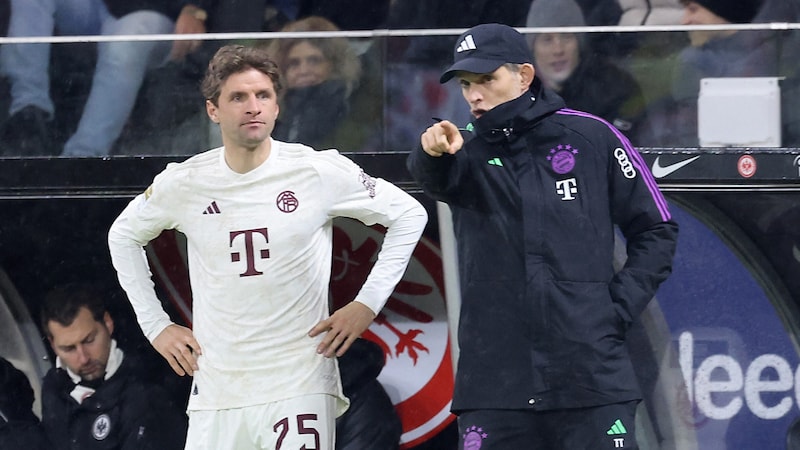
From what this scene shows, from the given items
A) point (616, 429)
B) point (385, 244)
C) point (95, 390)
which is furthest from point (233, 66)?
point (95, 390)

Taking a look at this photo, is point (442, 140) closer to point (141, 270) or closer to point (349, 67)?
point (141, 270)

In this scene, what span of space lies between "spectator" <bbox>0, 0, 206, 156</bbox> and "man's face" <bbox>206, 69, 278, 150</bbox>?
1183mm

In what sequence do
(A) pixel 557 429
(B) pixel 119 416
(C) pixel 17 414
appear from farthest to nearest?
1. (C) pixel 17 414
2. (B) pixel 119 416
3. (A) pixel 557 429

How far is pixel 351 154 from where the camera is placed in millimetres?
5746

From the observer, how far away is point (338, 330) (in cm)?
477

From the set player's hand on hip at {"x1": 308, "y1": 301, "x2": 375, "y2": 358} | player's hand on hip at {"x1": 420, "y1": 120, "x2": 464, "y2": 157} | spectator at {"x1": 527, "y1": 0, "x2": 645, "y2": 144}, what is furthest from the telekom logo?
spectator at {"x1": 527, "y1": 0, "x2": 645, "y2": 144}

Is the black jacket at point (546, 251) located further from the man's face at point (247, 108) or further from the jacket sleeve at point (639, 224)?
the man's face at point (247, 108)

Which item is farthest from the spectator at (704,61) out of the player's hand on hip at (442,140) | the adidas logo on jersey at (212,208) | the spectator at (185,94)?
the adidas logo on jersey at (212,208)

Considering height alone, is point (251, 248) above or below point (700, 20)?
below

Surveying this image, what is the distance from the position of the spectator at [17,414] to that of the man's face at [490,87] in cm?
262

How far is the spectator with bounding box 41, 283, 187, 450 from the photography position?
6.09 meters

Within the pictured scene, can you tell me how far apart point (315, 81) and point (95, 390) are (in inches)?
60.8

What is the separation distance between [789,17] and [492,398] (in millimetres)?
2207

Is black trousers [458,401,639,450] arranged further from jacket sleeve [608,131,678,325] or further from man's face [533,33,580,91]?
man's face [533,33,580,91]
